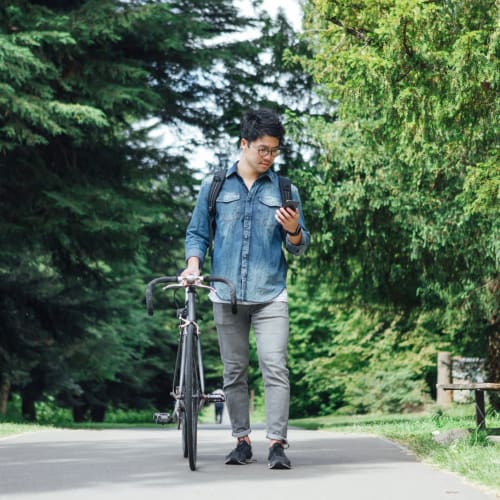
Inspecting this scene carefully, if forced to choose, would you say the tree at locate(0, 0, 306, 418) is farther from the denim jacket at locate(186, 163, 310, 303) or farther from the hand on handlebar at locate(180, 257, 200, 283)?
the hand on handlebar at locate(180, 257, 200, 283)

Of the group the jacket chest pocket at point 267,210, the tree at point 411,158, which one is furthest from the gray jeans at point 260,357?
the tree at point 411,158

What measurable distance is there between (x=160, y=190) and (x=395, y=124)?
8.12m

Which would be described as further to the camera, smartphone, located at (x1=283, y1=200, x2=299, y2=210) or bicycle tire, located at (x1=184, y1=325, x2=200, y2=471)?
smartphone, located at (x1=283, y1=200, x2=299, y2=210)

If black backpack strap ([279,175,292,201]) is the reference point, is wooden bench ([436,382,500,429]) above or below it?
below

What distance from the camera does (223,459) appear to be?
708 cm

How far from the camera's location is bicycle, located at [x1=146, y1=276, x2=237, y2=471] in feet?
20.6

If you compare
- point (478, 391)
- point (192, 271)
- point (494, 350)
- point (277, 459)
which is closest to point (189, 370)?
point (192, 271)

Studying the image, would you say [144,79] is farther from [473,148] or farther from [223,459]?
[223,459]

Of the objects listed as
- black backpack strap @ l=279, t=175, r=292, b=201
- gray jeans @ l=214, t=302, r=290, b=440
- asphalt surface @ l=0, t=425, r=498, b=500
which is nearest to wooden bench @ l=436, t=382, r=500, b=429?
asphalt surface @ l=0, t=425, r=498, b=500

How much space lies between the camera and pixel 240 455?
667cm

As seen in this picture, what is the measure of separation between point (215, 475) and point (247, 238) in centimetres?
155

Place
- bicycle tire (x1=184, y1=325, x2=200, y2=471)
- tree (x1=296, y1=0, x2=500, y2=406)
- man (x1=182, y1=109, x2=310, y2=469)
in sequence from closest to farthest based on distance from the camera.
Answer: bicycle tire (x1=184, y1=325, x2=200, y2=471) → man (x1=182, y1=109, x2=310, y2=469) → tree (x1=296, y1=0, x2=500, y2=406)

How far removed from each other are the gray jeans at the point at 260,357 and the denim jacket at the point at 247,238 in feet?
0.45

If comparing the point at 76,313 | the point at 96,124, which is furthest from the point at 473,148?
the point at 76,313
